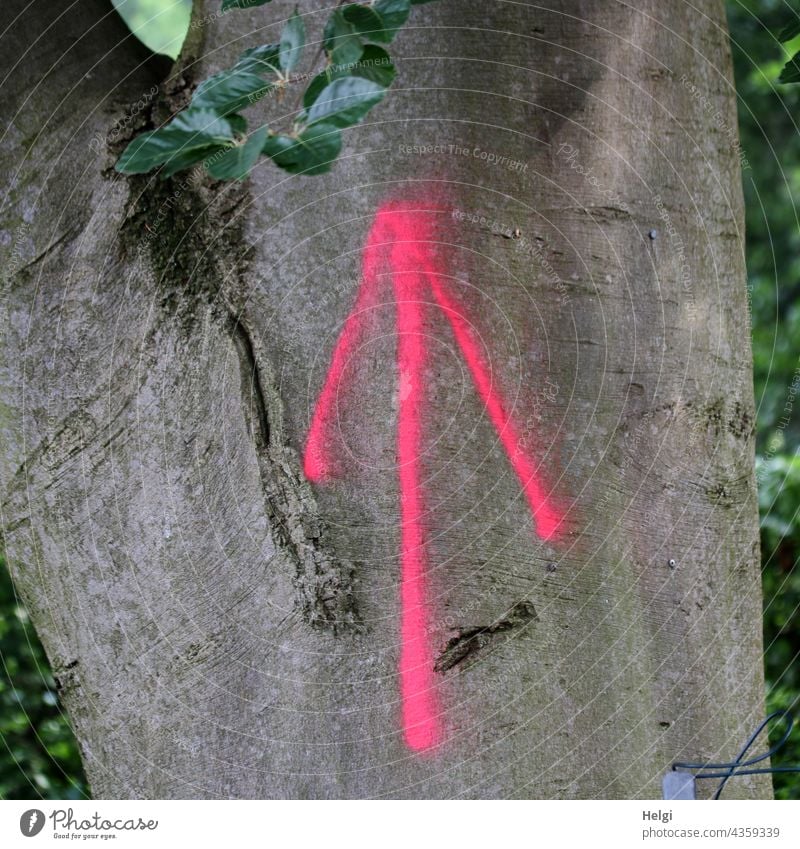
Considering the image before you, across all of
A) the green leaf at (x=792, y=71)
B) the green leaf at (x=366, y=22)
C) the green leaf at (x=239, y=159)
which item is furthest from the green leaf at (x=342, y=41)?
the green leaf at (x=792, y=71)

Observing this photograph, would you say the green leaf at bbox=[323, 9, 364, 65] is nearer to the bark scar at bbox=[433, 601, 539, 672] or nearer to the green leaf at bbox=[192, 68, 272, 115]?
the green leaf at bbox=[192, 68, 272, 115]

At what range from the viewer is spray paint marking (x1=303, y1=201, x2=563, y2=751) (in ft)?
2.68

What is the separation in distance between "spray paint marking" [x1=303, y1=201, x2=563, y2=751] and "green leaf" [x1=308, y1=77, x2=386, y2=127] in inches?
7.1

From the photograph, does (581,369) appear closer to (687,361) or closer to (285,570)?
(687,361)

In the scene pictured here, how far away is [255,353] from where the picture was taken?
2.79 feet

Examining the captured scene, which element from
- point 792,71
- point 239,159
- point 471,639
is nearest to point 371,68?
point 239,159

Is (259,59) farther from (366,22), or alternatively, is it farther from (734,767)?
(734,767)

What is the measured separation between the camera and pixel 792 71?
1.10m

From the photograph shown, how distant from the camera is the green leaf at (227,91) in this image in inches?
28.6

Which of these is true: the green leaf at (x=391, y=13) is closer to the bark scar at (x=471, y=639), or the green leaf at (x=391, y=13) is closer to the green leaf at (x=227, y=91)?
the green leaf at (x=227, y=91)

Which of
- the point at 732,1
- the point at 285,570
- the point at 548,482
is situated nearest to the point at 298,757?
the point at 285,570

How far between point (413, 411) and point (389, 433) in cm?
3

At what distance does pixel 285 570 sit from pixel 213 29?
0.53 metres

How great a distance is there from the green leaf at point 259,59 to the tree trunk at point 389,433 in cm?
11
